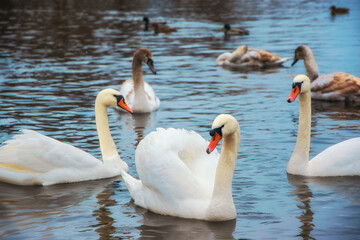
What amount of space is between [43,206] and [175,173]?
187cm

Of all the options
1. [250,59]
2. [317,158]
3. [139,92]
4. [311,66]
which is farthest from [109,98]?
[250,59]

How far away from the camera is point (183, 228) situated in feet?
24.4

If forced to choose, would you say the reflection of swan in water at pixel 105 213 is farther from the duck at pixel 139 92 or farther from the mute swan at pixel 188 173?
the duck at pixel 139 92

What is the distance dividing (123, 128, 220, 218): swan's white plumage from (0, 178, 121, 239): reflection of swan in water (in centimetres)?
83

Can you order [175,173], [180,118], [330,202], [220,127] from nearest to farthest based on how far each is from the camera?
[220,127], [175,173], [330,202], [180,118]

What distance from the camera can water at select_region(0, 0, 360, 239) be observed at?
7.61 metres

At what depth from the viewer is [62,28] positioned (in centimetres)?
3566

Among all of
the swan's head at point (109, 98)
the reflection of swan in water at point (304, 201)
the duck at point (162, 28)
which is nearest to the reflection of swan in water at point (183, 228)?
the reflection of swan in water at point (304, 201)

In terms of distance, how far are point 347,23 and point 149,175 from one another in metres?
29.9

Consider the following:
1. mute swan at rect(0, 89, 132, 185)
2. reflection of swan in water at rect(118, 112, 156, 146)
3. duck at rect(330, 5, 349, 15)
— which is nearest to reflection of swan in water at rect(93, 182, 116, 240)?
mute swan at rect(0, 89, 132, 185)

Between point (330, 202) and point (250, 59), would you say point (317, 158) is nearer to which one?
point (330, 202)

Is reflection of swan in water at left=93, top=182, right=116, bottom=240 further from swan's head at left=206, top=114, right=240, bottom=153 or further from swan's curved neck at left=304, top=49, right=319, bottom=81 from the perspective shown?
swan's curved neck at left=304, top=49, right=319, bottom=81

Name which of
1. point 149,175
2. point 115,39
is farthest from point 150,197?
point 115,39

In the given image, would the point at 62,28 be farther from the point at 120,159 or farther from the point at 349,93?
the point at 120,159
